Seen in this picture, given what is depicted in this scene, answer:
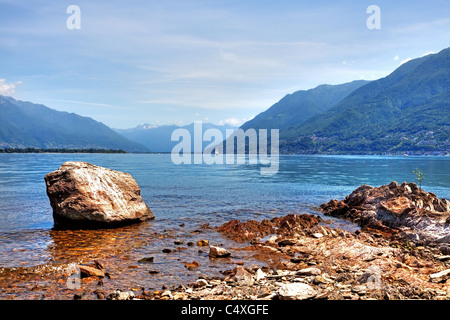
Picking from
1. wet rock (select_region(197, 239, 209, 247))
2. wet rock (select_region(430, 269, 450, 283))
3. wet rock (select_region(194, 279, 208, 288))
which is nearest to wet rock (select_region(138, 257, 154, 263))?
wet rock (select_region(197, 239, 209, 247))

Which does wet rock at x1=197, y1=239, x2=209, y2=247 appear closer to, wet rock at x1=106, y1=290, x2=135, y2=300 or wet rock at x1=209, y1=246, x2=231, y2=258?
wet rock at x1=209, y1=246, x2=231, y2=258

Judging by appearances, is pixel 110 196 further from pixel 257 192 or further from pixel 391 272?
pixel 257 192

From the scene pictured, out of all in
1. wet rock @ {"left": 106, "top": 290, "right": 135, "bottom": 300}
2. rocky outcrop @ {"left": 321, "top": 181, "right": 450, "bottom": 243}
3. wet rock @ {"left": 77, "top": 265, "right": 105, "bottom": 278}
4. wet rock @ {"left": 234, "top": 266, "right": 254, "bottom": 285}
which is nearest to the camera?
wet rock @ {"left": 106, "top": 290, "right": 135, "bottom": 300}

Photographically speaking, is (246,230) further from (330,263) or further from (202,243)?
(330,263)

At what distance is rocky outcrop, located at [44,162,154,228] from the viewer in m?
23.2

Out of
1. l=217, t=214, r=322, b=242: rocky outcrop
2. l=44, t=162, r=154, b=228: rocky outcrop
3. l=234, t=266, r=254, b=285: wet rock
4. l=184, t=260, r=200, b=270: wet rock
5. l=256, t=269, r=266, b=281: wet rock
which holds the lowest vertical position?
l=217, t=214, r=322, b=242: rocky outcrop

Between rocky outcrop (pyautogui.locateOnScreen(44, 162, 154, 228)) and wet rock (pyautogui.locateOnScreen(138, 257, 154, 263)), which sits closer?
wet rock (pyautogui.locateOnScreen(138, 257, 154, 263))

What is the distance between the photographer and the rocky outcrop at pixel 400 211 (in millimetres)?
19859

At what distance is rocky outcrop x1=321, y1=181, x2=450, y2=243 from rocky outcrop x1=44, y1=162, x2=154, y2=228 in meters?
19.7

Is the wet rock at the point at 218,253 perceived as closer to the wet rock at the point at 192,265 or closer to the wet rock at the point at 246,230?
the wet rock at the point at 192,265

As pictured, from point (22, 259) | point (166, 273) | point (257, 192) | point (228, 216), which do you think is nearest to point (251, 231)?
point (228, 216)

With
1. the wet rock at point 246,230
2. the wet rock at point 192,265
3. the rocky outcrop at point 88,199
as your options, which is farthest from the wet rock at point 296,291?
the rocky outcrop at point 88,199

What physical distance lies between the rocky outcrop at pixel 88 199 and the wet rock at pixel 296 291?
16.2 metres
